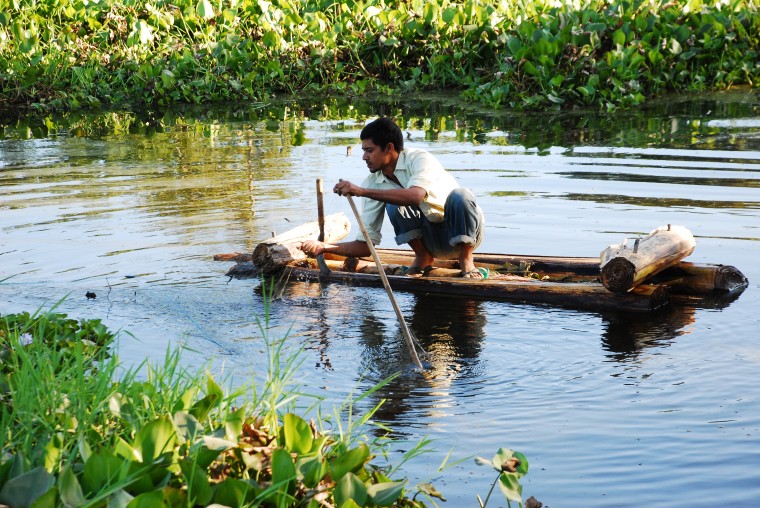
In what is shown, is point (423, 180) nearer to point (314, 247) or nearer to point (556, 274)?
point (314, 247)

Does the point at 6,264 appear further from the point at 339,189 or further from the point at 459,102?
the point at 459,102

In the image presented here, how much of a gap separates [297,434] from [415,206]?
339cm

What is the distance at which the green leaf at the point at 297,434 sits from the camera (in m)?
3.00

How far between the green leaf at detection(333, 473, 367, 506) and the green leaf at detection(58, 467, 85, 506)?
69 centimetres

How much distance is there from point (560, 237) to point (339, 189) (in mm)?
2358

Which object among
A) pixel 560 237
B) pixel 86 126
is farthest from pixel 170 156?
pixel 560 237

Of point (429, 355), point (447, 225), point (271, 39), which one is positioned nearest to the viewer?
point (429, 355)

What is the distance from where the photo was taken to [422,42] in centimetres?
1420

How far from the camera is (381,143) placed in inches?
237

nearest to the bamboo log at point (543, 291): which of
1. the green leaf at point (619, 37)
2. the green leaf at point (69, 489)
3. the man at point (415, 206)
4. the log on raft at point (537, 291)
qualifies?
the log on raft at point (537, 291)

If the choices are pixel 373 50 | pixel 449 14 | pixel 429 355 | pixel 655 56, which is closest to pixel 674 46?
pixel 655 56

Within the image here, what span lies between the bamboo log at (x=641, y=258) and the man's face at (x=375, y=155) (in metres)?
1.41

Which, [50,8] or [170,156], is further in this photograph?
[50,8]

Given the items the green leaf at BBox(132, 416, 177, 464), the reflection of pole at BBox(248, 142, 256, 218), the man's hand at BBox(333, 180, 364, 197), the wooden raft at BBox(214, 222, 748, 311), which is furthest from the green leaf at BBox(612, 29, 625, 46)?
the green leaf at BBox(132, 416, 177, 464)
